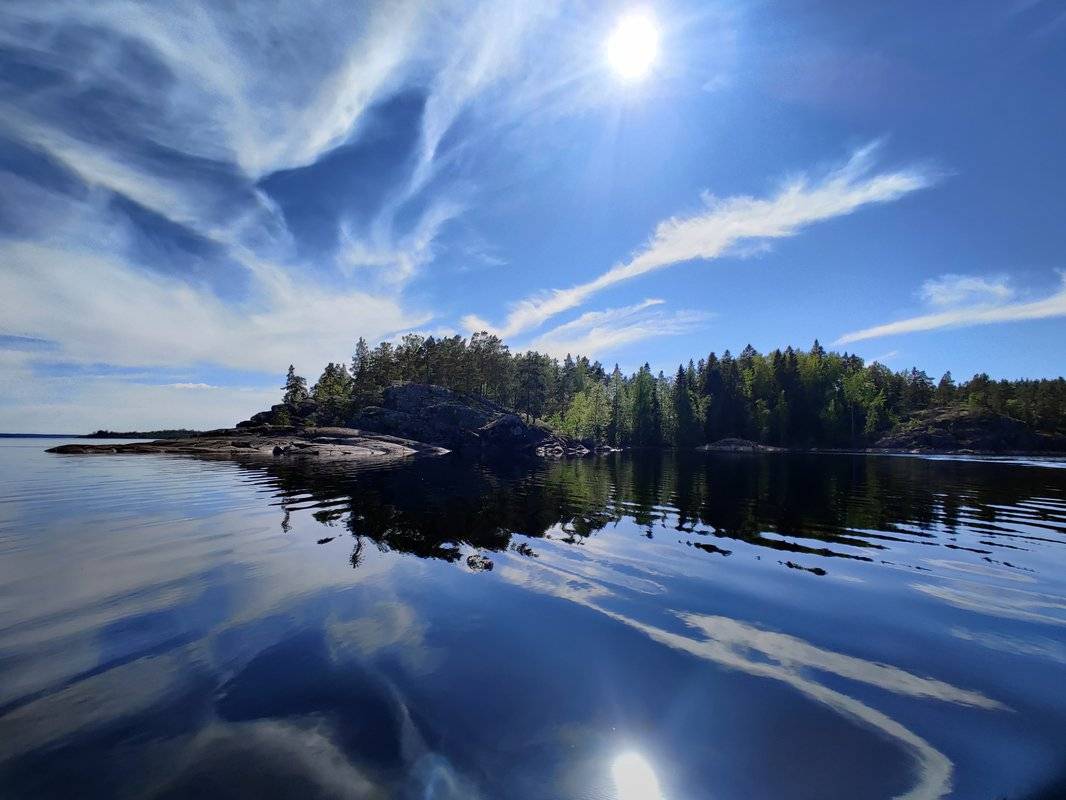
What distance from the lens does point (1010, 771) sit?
241 inches

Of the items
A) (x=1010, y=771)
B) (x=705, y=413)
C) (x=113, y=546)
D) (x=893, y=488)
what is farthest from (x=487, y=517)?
(x=705, y=413)

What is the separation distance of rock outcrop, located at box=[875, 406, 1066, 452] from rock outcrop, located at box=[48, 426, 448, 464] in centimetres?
14897

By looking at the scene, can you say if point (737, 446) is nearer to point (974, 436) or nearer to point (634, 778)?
point (974, 436)

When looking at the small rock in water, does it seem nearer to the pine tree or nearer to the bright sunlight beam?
the bright sunlight beam

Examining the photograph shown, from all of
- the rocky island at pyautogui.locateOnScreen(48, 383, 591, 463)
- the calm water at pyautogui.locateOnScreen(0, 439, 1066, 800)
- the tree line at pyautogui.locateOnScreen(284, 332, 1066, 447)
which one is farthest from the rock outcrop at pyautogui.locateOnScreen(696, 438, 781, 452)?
the calm water at pyautogui.locateOnScreen(0, 439, 1066, 800)

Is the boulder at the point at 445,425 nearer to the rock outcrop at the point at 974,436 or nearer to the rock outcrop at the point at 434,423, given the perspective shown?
the rock outcrop at the point at 434,423

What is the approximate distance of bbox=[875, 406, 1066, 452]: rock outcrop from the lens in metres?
140

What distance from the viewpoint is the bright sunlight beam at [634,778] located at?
5539 mm

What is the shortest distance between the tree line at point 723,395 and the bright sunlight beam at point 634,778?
461ft

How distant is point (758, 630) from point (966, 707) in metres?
3.58

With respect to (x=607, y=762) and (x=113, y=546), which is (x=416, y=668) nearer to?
(x=607, y=762)

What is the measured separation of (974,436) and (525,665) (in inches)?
7570

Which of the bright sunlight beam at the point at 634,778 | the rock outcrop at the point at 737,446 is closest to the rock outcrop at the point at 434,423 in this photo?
the rock outcrop at the point at 737,446

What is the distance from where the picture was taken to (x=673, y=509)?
28562 millimetres
